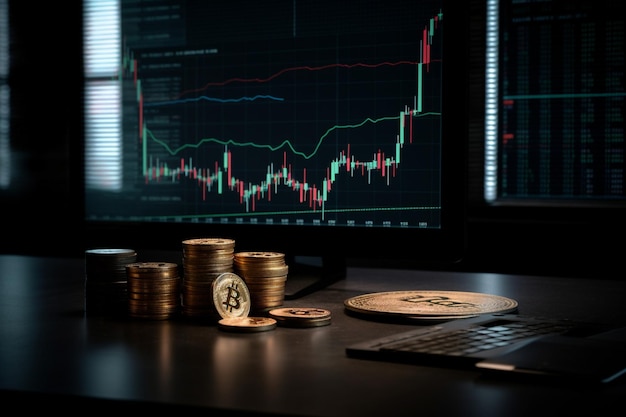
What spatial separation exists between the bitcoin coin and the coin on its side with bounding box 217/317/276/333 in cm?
1

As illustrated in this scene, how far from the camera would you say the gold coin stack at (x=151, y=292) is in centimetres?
107

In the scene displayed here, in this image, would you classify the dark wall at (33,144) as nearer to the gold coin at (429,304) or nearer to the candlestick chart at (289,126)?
the candlestick chart at (289,126)

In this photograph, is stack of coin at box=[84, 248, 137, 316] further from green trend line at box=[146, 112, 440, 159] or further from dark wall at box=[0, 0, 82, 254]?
dark wall at box=[0, 0, 82, 254]

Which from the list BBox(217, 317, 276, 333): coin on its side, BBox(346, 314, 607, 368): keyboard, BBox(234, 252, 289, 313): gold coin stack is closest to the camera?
BBox(346, 314, 607, 368): keyboard

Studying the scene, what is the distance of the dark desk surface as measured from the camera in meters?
0.66

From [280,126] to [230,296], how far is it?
325mm

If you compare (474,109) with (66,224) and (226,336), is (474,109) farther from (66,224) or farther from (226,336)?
(226,336)

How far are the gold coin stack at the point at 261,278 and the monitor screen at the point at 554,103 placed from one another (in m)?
1.70

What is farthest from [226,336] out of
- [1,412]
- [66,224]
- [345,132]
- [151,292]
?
[66,224]

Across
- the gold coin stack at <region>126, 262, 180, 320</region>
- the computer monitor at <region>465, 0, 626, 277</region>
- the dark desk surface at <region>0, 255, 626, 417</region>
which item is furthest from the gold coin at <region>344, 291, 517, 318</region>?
the computer monitor at <region>465, 0, 626, 277</region>

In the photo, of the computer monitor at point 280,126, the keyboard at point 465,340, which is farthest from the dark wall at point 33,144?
the keyboard at point 465,340

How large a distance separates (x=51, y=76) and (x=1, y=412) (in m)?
2.80

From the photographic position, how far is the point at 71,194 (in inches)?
55.2

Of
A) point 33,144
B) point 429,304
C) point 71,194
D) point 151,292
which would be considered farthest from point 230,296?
point 33,144
